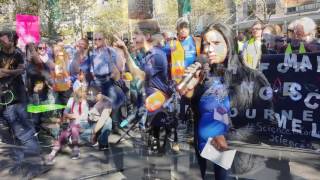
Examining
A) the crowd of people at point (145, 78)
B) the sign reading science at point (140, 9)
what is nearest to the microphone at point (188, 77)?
the crowd of people at point (145, 78)

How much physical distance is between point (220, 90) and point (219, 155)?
21.9 inches

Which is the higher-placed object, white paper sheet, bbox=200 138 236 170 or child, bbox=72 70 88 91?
child, bbox=72 70 88 91

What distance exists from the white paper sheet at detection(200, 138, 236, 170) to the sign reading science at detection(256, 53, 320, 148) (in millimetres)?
393

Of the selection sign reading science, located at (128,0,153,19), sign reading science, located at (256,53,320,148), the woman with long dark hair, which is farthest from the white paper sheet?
sign reading science, located at (128,0,153,19)

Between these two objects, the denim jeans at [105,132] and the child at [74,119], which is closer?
the denim jeans at [105,132]

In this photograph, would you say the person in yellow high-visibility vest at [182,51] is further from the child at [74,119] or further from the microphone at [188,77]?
the child at [74,119]

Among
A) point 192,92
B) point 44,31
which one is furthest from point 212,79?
point 44,31

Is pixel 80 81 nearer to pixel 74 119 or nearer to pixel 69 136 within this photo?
pixel 74 119

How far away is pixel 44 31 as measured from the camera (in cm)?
551

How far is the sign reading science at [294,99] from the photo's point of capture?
372cm

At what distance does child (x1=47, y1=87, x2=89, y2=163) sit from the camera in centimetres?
545

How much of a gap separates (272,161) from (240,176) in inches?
28.6

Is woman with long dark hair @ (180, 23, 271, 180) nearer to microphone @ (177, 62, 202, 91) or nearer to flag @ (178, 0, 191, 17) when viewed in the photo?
microphone @ (177, 62, 202, 91)

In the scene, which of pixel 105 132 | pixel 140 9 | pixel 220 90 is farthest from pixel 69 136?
pixel 220 90
